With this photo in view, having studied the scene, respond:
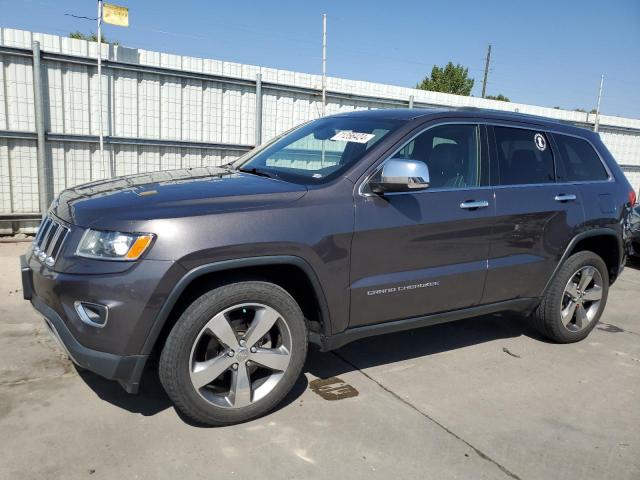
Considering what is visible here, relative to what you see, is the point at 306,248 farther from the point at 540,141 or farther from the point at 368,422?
the point at 540,141

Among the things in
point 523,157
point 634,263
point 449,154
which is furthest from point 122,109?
point 634,263

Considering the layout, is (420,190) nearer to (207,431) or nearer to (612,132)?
(207,431)

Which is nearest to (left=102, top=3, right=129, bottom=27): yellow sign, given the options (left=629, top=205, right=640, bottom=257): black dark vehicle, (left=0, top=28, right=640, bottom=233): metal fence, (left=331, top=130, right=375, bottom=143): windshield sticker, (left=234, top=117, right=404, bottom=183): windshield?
(left=0, top=28, right=640, bottom=233): metal fence

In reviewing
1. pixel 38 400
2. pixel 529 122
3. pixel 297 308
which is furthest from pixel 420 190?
pixel 38 400

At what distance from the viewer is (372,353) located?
4352 millimetres

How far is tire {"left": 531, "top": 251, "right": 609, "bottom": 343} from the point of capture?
177 inches

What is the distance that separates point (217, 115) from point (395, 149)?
6.25m

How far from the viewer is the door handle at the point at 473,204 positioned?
375cm

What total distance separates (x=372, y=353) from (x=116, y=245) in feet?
7.61

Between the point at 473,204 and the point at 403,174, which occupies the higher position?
the point at 403,174

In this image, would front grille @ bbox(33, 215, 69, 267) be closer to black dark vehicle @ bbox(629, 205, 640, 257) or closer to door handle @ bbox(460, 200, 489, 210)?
door handle @ bbox(460, 200, 489, 210)

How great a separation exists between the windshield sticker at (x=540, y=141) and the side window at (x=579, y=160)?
0.55 feet

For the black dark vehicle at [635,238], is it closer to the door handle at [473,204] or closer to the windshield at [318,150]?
the door handle at [473,204]

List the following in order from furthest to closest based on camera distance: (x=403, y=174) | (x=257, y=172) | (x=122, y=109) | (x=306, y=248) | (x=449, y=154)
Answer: (x=122, y=109) < (x=449, y=154) < (x=257, y=172) < (x=403, y=174) < (x=306, y=248)
